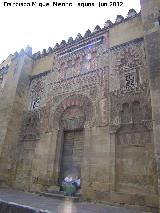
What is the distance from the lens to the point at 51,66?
12.3 metres

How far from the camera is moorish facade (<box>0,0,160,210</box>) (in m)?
7.27

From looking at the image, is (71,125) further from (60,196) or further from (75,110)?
(60,196)

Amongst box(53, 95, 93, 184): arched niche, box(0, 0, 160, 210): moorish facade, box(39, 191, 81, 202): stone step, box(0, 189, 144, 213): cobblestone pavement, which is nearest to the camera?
box(0, 189, 144, 213): cobblestone pavement

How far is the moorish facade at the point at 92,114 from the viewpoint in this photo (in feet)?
23.9

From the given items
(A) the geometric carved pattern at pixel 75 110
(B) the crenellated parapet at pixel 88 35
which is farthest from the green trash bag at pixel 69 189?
(B) the crenellated parapet at pixel 88 35

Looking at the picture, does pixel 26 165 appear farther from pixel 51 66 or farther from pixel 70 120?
pixel 51 66

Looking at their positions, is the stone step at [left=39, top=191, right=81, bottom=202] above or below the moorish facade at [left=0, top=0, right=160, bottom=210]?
below

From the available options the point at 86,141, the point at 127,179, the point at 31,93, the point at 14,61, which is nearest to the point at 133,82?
the point at 86,141

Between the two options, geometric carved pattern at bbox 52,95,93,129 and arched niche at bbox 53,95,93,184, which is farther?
geometric carved pattern at bbox 52,95,93,129

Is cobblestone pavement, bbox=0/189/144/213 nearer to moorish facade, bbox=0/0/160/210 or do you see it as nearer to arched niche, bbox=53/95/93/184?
moorish facade, bbox=0/0/160/210

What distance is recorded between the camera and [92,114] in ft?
29.9

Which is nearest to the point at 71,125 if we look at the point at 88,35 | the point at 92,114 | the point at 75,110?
the point at 75,110

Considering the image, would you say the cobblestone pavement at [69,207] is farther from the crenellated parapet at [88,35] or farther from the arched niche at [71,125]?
the crenellated parapet at [88,35]

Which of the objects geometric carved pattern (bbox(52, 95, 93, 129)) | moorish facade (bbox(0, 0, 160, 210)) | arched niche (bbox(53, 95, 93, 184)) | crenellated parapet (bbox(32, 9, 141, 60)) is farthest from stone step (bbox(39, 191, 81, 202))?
crenellated parapet (bbox(32, 9, 141, 60))
